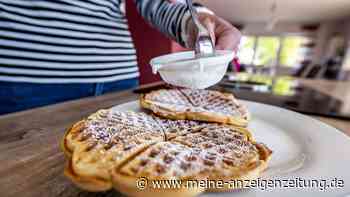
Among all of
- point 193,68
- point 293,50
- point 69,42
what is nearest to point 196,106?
point 193,68

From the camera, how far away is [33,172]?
0.93 feet

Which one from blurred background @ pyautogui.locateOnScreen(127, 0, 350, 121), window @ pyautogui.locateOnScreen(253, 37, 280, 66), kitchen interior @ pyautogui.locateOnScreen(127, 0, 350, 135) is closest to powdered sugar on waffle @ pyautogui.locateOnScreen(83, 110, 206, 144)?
kitchen interior @ pyautogui.locateOnScreen(127, 0, 350, 135)

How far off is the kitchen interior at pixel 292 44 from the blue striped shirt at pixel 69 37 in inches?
9.0

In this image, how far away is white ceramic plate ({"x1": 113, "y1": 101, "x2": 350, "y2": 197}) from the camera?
9.2 inches

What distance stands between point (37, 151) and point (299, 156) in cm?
40

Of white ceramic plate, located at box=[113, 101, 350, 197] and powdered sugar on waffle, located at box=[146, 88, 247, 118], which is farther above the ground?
powdered sugar on waffle, located at box=[146, 88, 247, 118]

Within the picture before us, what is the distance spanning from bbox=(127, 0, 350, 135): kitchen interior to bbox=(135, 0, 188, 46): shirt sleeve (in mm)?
193

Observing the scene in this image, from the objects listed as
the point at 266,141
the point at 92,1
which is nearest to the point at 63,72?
the point at 92,1

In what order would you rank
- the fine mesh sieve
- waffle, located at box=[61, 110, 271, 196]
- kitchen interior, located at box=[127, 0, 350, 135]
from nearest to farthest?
waffle, located at box=[61, 110, 271, 196] → the fine mesh sieve → kitchen interior, located at box=[127, 0, 350, 135]

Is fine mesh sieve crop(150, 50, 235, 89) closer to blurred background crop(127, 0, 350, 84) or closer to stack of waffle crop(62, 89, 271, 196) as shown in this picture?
stack of waffle crop(62, 89, 271, 196)

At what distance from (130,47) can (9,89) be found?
0.39 m

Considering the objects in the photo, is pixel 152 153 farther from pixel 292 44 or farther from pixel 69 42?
pixel 292 44

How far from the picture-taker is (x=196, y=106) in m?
0.49

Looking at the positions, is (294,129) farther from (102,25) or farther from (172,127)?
(102,25)
